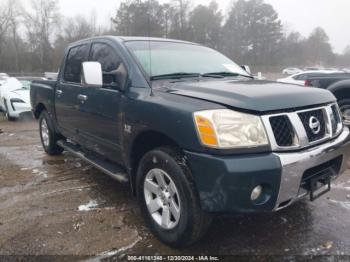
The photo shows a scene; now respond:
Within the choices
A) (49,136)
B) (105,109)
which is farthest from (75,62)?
(49,136)

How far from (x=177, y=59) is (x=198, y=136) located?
1470 mm

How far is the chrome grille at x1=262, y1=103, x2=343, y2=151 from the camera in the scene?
7.78ft

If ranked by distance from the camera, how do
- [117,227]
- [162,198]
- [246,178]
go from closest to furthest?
1. [246,178]
2. [162,198]
3. [117,227]

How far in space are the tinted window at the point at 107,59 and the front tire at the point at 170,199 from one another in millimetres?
1004

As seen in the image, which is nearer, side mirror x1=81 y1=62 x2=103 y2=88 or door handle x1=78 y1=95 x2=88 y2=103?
side mirror x1=81 y1=62 x2=103 y2=88

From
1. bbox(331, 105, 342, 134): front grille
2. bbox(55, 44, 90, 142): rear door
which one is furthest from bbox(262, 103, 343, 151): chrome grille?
bbox(55, 44, 90, 142): rear door

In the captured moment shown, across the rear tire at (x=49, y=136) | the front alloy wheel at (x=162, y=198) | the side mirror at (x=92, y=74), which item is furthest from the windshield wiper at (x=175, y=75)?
the rear tire at (x=49, y=136)

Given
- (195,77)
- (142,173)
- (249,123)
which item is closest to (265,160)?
(249,123)

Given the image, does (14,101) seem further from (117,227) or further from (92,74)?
(117,227)

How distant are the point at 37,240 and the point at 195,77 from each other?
2113 mm

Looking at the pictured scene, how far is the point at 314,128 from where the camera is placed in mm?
2648

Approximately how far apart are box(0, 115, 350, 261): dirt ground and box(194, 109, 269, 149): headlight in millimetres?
583

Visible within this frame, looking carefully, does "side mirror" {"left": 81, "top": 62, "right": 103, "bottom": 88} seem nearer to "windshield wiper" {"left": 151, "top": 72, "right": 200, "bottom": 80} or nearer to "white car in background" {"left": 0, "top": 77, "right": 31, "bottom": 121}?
"windshield wiper" {"left": 151, "top": 72, "right": 200, "bottom": 80}

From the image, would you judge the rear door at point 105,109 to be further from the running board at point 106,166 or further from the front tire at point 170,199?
the front tire at point 170,199
